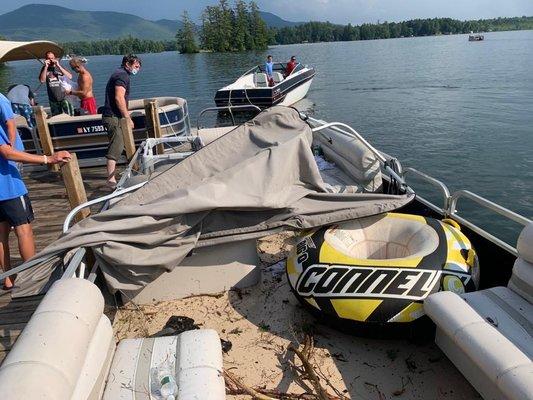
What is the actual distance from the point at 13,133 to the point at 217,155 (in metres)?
1.73

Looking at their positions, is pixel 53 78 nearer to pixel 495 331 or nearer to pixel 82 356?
pixel 82 356

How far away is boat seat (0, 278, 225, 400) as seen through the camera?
5.27ft

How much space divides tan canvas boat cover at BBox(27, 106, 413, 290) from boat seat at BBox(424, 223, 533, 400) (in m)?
1.02

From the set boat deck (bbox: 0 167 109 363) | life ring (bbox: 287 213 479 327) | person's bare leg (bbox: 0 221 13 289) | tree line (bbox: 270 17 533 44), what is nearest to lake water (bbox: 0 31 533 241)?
life ring (bbox: 287 213 479 327)

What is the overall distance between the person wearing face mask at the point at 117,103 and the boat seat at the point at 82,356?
4487mm

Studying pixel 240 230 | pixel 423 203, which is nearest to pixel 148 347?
pixel 240 230

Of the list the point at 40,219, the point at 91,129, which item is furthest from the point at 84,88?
the point at 40,219

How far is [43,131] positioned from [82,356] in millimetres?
6978

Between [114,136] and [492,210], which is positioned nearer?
[492,210]

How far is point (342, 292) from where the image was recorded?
281 cm

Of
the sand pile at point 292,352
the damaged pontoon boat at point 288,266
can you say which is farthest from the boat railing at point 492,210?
the sand pile at point 292,352

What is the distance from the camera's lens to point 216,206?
10.1 ft

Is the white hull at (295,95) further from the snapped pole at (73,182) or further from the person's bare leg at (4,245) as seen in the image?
the person's bare leg at (4,245)

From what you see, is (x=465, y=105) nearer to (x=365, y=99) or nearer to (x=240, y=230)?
(x=365, y=99)
